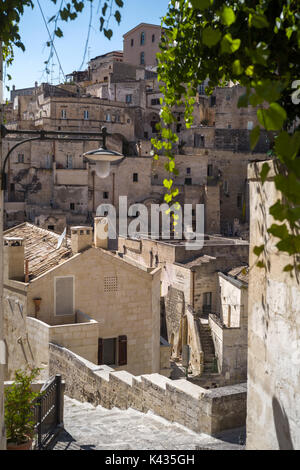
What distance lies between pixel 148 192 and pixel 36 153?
427 inches

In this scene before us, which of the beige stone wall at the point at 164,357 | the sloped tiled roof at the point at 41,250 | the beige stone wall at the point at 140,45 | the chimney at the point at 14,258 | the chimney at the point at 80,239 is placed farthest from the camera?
the beige stone wall at the point at 140,45

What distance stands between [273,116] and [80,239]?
14.5 meters

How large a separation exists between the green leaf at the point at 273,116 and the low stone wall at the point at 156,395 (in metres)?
6.10

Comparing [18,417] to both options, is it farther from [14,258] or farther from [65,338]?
[14,258]

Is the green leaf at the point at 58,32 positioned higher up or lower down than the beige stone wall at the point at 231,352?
higher up

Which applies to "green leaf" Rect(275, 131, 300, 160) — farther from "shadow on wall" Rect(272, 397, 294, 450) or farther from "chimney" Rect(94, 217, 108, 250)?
"chimney" Rect(94, 217, 108, 250)

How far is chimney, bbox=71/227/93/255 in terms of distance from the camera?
16188 mm

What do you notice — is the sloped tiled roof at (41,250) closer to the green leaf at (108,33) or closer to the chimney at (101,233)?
the chimney at (101,233)

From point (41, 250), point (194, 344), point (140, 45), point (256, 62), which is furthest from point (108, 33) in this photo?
point (140, 45)

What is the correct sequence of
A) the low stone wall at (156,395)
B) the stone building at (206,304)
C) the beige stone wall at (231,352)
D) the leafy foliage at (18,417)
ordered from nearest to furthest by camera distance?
1. the leafy foliage at (18,417)
2. the low stone wall at (156,395)
3. the beige stone wall at (231,352)
4. the stone building at (206,304)

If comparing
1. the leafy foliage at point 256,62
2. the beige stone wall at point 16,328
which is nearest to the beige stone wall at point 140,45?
the beige stone wall at point 16,328

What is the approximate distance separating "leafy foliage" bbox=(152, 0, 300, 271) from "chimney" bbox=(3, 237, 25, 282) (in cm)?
1277

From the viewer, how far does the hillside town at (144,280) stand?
3.22m
